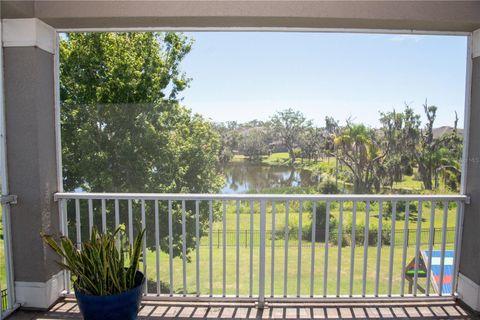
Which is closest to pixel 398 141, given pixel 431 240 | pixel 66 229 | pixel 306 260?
pixel 431 240

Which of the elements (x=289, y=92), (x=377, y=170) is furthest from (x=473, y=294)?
(x=289, y=92)

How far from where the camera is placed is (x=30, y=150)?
7.26 ft

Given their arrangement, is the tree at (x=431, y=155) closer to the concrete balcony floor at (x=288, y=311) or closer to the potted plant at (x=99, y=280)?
the concrete balcony floor at (x=288, y=311)

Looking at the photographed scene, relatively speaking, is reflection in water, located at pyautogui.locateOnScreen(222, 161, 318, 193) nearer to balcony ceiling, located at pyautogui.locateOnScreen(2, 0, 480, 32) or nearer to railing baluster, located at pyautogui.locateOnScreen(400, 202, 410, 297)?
railing baluster, located at pyautogui.locateOnScreen(400, 202, 410, 297)

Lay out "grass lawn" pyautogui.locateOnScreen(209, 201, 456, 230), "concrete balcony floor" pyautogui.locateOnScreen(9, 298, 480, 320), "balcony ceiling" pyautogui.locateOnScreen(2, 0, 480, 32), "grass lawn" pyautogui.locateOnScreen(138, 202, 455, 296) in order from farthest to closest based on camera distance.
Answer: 1. "grass lawn" pyautogui.locateOnScreen(138, 202, 455, 296)
2. "grass lawn" pyautogui.locateOnScreen(209, 201, 456, 230)
3. "concrete balcony floor" pyautogui.locateOnScreen(9, 298, 480, 320)
4. "balcony ceiling" pyautogui.locateOnScreen(2, 0, 480, 32)

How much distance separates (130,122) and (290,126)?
149 cm

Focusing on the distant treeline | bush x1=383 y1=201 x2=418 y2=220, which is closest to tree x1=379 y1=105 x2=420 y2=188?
the distant treeline

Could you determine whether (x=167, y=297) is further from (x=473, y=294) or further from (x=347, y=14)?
(x=347, y=14)

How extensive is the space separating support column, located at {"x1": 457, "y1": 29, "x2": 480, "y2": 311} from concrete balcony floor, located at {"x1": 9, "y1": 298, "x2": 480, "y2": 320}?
17 cm

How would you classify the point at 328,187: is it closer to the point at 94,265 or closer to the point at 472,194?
the point at 472,194

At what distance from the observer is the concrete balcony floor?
2262 mm

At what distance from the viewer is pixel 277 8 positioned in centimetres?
213

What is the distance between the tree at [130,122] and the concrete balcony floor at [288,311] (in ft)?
2.55

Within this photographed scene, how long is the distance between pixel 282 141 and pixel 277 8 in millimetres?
1066
